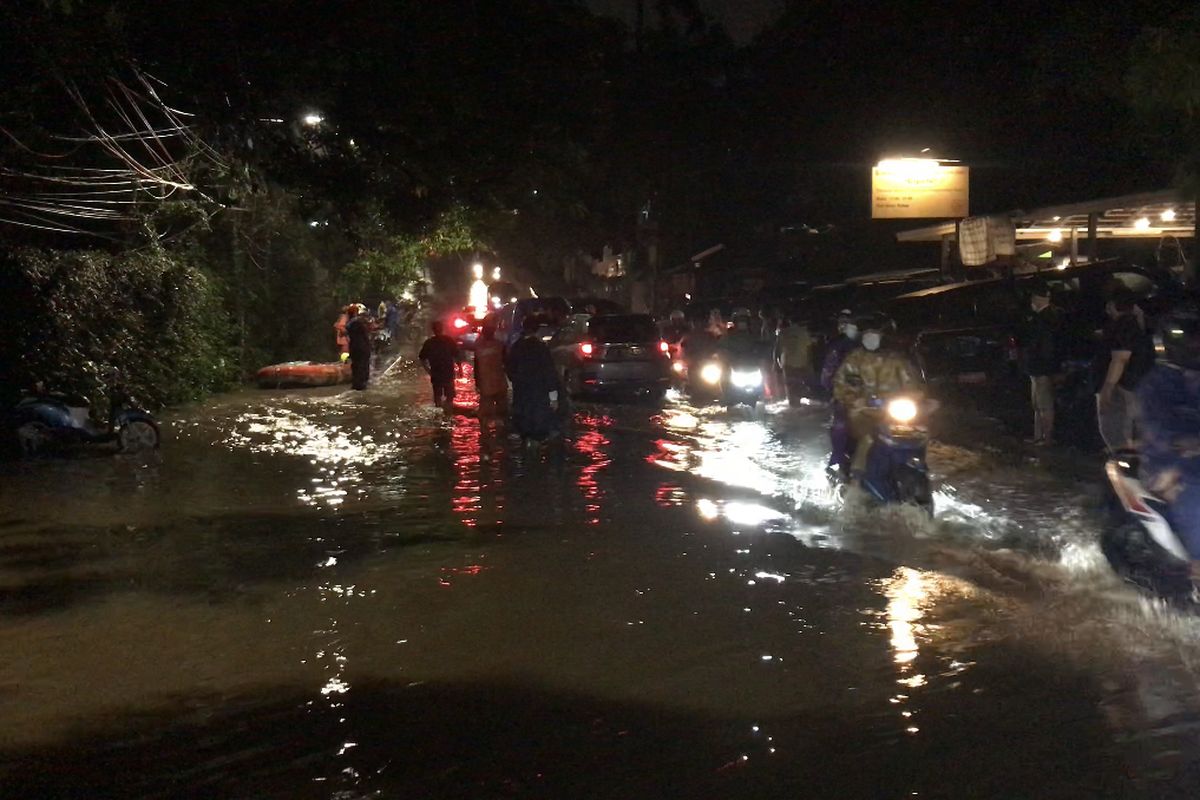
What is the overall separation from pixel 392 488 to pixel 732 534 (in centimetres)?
419

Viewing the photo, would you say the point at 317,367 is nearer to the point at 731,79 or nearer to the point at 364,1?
the point at 364,1

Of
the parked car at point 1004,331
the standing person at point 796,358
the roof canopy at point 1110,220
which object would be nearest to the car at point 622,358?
the standing person at point 796,358

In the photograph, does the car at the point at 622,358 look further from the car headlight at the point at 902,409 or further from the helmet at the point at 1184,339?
the helmet at the point at 1184,339

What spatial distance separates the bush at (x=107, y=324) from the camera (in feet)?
54.2

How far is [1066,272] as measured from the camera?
666 inches

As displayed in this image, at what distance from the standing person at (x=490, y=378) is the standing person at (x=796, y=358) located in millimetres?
4735

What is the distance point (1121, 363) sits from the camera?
1158cm

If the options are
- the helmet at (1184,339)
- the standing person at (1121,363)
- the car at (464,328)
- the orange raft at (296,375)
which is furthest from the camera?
the car at (464,328)

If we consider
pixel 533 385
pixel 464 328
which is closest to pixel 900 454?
pixel 533 385

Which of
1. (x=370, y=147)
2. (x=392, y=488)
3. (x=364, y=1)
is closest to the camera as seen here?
(x=392, y=488)

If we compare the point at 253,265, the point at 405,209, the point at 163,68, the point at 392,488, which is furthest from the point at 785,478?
the point at 253,265

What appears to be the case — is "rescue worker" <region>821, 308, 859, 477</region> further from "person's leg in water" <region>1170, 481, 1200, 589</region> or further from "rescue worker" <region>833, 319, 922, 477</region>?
"person's leg in water" <region>1170, 481, 1200, 589</region>

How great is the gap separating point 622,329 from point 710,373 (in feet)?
5.62

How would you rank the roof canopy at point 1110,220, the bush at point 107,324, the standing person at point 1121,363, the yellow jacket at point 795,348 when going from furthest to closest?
the yellow jacket at point 795,348, the roof canopy at point 1110,220, the bush at point 107,324, the standing person at point 1121,363
